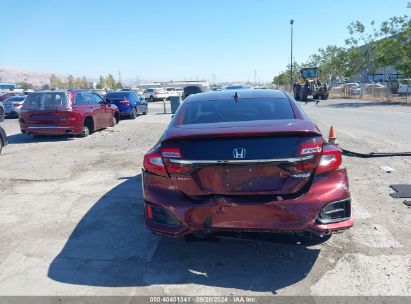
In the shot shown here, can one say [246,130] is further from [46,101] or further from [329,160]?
[46,101]

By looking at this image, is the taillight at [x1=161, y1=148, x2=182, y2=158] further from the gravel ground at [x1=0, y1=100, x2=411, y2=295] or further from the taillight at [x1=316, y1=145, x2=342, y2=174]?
the taillight at [x1=316, y1=145, x2=342, y2=174]

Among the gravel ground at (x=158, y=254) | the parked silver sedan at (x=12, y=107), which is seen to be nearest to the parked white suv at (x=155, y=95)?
the parked silver sedan at (x=12, y=107)

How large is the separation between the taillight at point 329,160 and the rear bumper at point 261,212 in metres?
0.06

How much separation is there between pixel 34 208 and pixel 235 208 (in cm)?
357

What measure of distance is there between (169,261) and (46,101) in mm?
10182

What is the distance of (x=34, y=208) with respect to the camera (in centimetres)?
564

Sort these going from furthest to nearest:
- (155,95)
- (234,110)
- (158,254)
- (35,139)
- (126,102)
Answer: (155,95) → (126,102) → (35,139) → (234,110) → (158,254)

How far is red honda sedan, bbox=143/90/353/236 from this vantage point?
3.37m

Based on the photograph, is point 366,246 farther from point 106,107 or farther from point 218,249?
point 106,107

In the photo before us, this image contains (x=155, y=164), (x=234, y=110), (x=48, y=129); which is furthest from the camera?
(x=48, y=129)

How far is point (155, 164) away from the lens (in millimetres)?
3662

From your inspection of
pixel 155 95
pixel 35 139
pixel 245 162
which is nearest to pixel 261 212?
pixel 245 162

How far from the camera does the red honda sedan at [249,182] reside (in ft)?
11.1

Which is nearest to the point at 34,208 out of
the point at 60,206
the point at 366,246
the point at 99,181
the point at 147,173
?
the point at 60,206
